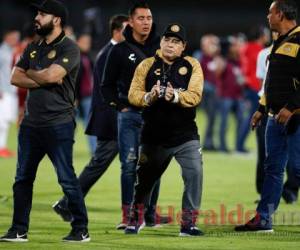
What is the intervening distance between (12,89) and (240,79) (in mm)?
4808

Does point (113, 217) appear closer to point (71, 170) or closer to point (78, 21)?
point (71, 170)

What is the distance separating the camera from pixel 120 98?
10.9 m

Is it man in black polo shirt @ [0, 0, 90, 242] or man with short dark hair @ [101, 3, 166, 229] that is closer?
man in black polo shirt @ [0, 0, 90, 242]

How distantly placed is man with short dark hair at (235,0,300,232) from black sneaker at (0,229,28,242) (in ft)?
7.58

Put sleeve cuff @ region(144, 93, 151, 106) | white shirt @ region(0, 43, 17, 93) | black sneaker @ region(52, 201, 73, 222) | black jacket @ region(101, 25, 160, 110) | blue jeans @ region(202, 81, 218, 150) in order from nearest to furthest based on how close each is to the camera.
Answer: sleeve cuff @ region(144, 93, 151, 106)
black jacket @ region(101, 25, 160, 110)
black sneaker @ region(52, 201, 73, 222)
white shirt @ region(0, 43, 17, 93)
blue jeans @ region(202, 81, 218, 150)

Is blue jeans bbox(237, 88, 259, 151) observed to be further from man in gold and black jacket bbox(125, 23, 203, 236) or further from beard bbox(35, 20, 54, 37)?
beard bbox(35, 20, 54, 37)

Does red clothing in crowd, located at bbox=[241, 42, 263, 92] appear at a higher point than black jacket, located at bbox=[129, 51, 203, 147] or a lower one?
higher

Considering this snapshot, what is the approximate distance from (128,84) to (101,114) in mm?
911

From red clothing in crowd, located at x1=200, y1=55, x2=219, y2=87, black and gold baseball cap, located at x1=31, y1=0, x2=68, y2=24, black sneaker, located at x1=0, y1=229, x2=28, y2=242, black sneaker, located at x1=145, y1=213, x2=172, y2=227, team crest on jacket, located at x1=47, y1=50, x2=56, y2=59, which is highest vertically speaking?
red clothing in crowd, located at x1=200, y1=55, x2=219, y2=87

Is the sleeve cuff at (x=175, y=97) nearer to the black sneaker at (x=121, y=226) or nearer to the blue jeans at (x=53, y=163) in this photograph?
the blue jeans at (x=53, y=163)

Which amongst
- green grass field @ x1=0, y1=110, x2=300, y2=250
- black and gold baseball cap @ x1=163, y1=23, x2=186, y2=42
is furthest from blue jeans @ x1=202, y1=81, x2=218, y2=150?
black and gold baseball cap @ x1=163, y1=23, x2=186, y2=42

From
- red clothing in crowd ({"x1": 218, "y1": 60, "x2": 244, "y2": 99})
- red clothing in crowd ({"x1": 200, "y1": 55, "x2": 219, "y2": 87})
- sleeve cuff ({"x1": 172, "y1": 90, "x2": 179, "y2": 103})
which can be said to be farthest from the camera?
red clothing in crowd ({"x1": 200, "y1": 55, "x2": 219, "y2": 87})

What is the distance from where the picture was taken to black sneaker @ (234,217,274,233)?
10.4 m

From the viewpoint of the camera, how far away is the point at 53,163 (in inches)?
377
